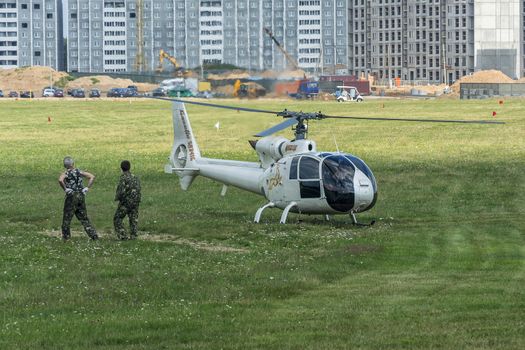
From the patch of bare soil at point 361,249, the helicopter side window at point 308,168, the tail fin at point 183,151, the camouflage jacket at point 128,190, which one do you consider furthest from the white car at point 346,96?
the patch of bare soil at point 361,249

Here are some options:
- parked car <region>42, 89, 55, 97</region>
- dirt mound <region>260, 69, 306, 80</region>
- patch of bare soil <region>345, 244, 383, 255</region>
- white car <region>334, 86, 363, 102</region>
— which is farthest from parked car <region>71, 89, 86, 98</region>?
patch of bare soil <region>345, 244, 383, 255</region>

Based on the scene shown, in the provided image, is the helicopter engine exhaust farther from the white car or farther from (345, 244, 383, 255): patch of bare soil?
the white car

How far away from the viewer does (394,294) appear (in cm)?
2127

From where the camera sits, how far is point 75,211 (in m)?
29.4

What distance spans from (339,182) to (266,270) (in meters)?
6.73

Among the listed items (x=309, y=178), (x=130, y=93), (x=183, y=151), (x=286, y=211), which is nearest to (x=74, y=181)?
(x=286, y=211)

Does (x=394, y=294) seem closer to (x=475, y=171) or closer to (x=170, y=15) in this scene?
(x=475, y=171)

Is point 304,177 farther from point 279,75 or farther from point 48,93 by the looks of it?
point 48,93

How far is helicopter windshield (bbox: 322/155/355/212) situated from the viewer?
30.5 m

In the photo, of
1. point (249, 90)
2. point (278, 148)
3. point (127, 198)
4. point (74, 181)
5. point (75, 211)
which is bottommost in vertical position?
point (75, 211)

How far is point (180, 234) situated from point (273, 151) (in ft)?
Result: 11.2

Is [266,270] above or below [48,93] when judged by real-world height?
below

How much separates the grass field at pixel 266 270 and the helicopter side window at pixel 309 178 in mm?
914

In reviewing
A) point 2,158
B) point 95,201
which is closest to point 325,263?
point 95,201
